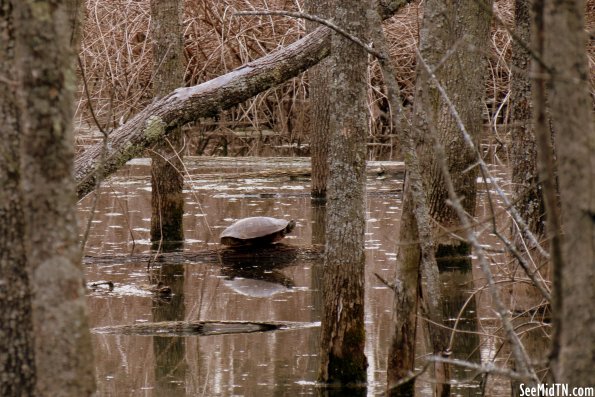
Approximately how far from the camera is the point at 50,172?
2.54 meters

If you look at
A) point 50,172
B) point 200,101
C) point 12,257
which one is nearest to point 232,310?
point 200,101

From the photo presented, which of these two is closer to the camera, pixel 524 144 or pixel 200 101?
pixel 200 101

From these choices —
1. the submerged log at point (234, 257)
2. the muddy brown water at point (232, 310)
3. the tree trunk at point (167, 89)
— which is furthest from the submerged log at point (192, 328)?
the tree trunk at point (167, 89)

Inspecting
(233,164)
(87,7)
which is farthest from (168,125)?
(87,7)

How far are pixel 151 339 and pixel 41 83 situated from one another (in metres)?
4.27

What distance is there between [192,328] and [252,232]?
2.54 meters

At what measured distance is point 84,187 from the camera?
6043mm

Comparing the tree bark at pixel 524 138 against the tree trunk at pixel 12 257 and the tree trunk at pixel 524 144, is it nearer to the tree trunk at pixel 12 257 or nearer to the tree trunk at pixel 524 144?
the tree trunk at pixel 524 144

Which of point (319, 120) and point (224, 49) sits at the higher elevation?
point (224, 49)

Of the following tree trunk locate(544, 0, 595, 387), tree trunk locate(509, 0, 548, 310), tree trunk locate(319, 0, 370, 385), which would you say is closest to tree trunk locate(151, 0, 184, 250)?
tree trunk locate(509, 0, 548, 310)

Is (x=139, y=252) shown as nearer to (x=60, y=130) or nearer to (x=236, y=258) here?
(x=236, y=258)

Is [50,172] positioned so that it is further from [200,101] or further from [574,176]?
[200,101]

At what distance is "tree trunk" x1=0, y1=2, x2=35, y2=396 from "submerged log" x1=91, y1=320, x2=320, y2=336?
2.98 meters

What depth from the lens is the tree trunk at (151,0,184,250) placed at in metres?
9.65
